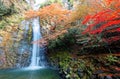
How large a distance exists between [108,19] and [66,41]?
Result: 16.8 feet

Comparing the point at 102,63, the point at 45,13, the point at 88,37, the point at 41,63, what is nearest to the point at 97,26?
the point at 88,37

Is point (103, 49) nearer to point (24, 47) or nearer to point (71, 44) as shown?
point (71, 44)

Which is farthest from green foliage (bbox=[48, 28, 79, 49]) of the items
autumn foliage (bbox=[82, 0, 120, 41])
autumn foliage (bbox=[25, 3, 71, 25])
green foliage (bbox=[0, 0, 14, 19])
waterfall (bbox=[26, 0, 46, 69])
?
green foliage (bbox=[0, 0, 14, 19])

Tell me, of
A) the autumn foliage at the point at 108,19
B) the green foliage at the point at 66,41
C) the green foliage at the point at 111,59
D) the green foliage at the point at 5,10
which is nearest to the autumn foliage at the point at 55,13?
the green foliage at the point at 66,41

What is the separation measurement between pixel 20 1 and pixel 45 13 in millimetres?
3805

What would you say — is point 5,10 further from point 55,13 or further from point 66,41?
point 66,41

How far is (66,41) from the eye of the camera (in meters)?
10.6

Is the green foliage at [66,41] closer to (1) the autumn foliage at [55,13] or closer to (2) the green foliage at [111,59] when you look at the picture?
(1) the autumn foliage at [55,13]

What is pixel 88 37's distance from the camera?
767 centimetres

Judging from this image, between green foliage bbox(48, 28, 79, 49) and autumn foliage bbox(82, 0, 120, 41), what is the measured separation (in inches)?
83.6

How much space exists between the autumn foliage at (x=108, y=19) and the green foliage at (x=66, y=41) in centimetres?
212

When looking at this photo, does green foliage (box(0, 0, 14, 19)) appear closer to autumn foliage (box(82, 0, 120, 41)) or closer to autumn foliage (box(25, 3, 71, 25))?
autumn foliage (box(25, 3, 71, 25))

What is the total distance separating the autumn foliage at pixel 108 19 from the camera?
18.2ft

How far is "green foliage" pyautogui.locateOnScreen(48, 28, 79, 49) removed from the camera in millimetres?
9836
